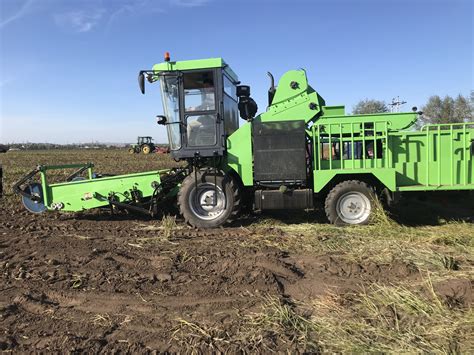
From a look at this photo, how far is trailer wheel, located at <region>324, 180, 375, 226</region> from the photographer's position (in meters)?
7.21

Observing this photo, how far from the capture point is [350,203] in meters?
7.33

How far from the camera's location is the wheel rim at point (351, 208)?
7305mm

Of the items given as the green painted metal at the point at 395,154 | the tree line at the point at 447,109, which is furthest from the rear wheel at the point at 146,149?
the green painted metal at the point at 395,154

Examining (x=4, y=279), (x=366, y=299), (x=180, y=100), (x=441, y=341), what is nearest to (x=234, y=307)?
(x=366, y=299)

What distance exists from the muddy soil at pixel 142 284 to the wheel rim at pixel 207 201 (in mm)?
837

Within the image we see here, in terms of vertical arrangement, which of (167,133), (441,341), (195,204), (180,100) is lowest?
(441,341)

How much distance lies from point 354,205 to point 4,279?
5.39 meters

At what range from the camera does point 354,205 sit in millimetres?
7336

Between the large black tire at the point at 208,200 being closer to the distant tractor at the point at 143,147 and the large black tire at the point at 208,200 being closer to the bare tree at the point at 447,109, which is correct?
the bare tree at the point at 447,109

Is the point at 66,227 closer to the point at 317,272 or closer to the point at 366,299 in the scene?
the point at 317,272

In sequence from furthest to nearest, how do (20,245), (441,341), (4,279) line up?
(20,245)
(4,279)
(441,341)

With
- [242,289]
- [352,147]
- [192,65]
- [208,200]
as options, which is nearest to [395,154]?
[352,147]

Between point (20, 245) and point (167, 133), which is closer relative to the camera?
point (20, 245)

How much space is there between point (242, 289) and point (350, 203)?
11.9 ft
